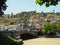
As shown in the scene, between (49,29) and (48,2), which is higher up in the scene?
(48,2)

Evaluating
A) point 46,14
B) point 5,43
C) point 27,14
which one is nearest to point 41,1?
point 5,43

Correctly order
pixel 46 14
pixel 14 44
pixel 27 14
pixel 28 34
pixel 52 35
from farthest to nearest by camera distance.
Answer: pixel 46 14 < pixel 27 14 < pixel 52 35 < pixel 28 34 < pixel 14 44

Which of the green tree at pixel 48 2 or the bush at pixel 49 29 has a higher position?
the green tree at pixel 48 2

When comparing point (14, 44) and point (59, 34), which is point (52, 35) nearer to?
point (59, 34)

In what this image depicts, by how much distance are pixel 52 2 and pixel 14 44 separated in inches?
281

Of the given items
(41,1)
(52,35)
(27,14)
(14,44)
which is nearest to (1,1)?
(14,44)

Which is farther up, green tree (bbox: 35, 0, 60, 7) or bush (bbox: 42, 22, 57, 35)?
green tree (bbox: 35, 0, 60, 7)

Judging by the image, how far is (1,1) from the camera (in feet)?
49.3

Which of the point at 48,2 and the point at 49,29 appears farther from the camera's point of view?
the point at 49,29

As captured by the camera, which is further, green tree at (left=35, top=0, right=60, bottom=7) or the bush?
the bush

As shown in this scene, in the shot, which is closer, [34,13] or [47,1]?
[47,1]

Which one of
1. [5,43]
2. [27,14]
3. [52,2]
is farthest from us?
[27,14]

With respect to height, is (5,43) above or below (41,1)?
below

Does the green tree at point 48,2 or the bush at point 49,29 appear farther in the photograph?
the bush at point 49,29
